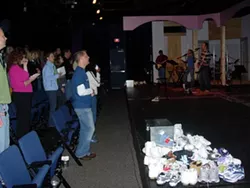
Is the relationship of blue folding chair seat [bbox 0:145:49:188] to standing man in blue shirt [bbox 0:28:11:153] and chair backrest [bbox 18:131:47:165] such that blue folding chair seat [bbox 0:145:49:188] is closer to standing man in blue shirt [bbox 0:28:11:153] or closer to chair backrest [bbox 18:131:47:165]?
chair backrest [bbox 18:131:47:165]

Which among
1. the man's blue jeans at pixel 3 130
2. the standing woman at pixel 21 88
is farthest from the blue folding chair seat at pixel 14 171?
the standing woman at pixel 21 88

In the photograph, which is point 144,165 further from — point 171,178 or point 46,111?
point 46,111

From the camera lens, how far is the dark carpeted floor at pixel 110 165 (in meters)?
4.15

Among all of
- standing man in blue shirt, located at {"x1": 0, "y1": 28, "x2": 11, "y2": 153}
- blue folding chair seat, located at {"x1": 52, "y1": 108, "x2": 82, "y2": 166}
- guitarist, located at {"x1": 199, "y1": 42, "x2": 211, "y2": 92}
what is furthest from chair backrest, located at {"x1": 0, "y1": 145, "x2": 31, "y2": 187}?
guitarist, located at {"x1": 199, "y1": 42, "x2": 211, "y2": 92}

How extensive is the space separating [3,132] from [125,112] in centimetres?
646

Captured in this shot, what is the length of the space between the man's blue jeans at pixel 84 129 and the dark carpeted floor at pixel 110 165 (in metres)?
0.19

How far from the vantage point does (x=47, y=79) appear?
6.65 m

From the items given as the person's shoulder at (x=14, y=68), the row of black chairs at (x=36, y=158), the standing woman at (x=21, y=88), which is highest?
the person's shoulder at (x=14, y=68)

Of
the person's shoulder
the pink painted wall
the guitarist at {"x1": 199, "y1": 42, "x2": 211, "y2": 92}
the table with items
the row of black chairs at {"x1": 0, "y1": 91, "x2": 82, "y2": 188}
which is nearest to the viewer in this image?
the table with items

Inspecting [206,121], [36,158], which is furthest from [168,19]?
[36,158]

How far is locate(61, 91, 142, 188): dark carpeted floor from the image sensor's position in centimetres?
415

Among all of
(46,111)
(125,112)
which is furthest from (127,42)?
(46,111)

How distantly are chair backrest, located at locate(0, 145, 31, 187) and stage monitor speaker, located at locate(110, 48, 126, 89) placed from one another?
43.6ft

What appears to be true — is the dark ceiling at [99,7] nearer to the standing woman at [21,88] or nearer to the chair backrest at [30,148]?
the standing woman at [21,88]
